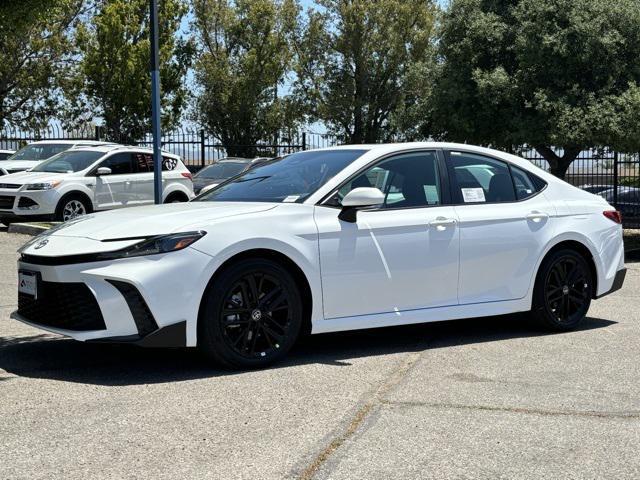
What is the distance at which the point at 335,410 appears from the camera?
17.2ft

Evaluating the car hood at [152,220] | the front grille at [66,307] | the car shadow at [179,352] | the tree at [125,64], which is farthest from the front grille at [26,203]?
the tree at [125,64]

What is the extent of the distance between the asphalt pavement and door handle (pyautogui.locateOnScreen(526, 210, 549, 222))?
96cm

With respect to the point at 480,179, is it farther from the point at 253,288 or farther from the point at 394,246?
the point at 253,288

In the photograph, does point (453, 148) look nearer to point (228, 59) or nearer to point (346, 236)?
point (346, 236)

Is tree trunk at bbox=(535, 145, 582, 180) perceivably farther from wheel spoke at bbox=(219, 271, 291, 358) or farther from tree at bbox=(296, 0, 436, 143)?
tree at bbox=(296, 0, 436, 143)

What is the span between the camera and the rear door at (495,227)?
707cm

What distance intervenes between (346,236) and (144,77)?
95.5ft

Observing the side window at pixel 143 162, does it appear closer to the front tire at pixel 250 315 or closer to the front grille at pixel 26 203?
the front grille at pixel 26 203

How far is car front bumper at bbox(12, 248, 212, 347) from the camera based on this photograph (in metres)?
5.69

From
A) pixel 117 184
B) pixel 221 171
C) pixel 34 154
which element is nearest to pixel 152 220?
pixel 117 184

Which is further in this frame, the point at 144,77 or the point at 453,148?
the point at 144,77

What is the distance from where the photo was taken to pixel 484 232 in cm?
712

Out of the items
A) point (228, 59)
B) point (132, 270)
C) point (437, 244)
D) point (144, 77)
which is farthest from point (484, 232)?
point (228, 59)

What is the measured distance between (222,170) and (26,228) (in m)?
5.74
